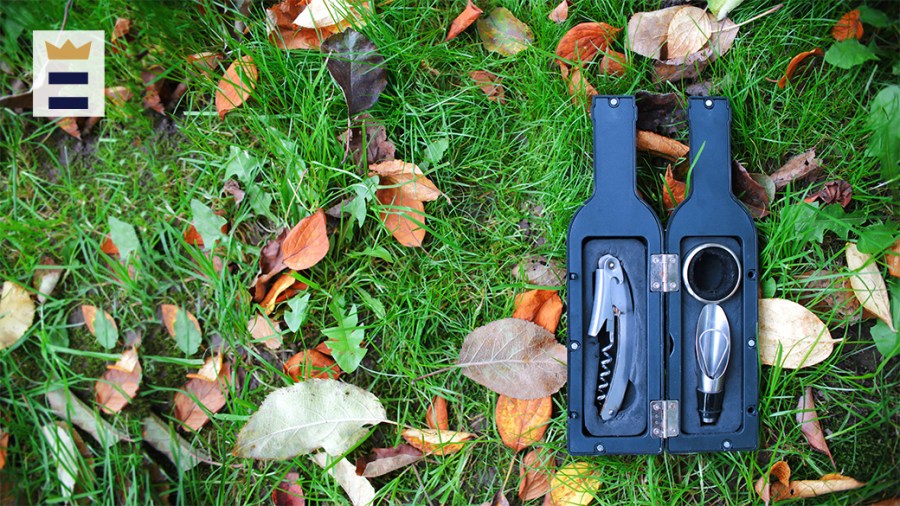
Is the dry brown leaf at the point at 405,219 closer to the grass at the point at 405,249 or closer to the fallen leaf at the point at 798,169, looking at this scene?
the grass at the point at 405,249

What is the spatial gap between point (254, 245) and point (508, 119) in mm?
897

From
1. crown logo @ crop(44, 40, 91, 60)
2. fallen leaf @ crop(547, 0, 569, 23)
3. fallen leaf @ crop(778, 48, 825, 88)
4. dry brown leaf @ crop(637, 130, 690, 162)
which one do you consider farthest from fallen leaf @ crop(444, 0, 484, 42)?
crown logo @ crop(44, 40, 91, 60)

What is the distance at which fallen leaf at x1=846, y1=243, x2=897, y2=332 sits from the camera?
1.81 meters

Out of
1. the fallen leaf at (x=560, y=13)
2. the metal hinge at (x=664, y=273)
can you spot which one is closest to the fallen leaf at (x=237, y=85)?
the fallen leaf at (x=560, y=13)

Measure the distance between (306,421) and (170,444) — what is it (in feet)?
1.54

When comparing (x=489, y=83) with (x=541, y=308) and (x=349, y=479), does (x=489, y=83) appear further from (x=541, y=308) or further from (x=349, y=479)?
(x=349, y=479)

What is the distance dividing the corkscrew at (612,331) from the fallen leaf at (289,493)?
3.06 ft

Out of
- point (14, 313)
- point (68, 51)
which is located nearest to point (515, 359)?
point (14, 313)

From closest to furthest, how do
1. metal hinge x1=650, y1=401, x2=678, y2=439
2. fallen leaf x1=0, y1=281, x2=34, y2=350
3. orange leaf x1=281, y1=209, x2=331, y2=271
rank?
metal hinge x1=650, y1=401, x2=678, y2=439
orange leaf x1=281, y1=209, x2=331, y2=271
fallen leaf x1=0, y1=281, x2=34, y2=350

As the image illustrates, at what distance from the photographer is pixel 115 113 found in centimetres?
204

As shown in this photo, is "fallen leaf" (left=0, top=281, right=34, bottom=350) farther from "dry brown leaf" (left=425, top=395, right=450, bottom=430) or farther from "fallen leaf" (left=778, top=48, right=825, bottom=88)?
"fallen leaf" (left=778, top=48, right=825, bottom=88)

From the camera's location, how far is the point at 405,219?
1.90 metres

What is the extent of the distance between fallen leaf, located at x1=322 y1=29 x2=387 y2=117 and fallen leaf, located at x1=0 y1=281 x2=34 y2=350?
1.21 metres

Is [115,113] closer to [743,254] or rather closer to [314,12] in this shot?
[314,12]
